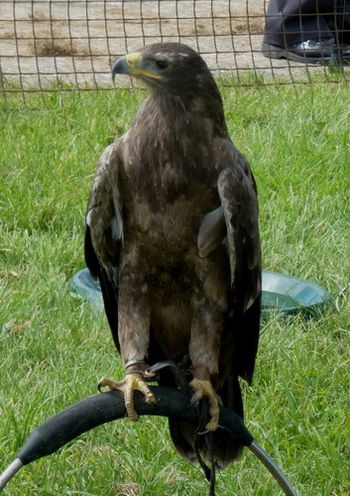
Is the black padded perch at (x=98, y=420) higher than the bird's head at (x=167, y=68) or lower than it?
lower

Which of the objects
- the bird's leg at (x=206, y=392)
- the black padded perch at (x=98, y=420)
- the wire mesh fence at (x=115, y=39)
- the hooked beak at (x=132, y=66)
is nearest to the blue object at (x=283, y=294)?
the bird's leg at (x=206, y=392)

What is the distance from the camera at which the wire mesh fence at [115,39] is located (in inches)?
322

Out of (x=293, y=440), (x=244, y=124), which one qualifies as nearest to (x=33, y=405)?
(x=293, y=440)

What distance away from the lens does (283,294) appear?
5.14 m

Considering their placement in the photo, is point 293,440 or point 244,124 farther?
point 244,124

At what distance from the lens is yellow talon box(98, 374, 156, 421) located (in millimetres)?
3023

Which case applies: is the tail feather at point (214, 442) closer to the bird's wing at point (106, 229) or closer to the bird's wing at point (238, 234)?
the bird's wing at point (238, 234)

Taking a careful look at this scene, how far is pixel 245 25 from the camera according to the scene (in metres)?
9.89

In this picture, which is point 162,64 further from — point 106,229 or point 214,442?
point 214,442

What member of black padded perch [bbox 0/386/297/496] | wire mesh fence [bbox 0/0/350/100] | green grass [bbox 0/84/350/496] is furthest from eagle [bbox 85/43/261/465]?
wire mesh fence [bbox 0/0/350/100]

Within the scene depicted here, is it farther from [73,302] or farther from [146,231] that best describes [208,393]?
[73,302]

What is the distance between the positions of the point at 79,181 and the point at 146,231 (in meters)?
2.74

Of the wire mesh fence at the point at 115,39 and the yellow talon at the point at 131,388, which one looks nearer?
the yellow talon at the point at 131,388

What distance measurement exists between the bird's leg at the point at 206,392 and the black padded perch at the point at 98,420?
0.06 m
